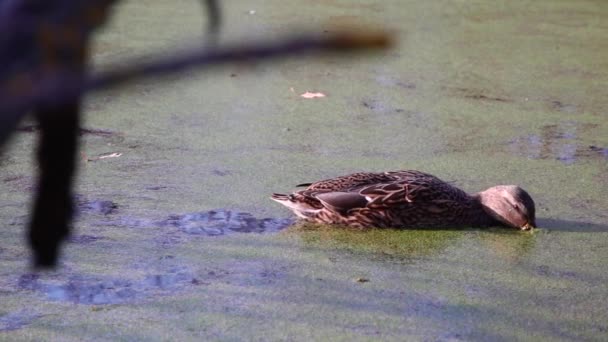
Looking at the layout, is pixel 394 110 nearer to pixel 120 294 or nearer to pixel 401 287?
pixel 401 287

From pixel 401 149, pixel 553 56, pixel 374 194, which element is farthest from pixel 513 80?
pixel 374 194

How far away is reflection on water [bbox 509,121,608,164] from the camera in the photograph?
4.49 meters

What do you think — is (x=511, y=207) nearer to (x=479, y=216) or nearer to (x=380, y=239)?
(x=479, y=216)

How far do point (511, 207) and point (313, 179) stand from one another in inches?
31.7

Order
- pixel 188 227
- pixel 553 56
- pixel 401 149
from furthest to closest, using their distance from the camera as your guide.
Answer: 1. pixel 553 56
2. pixel 401 149
3. pixel 188 227

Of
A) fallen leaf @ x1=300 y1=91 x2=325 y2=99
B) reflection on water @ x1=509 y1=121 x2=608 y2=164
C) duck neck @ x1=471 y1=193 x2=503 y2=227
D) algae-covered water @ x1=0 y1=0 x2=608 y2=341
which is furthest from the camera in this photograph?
fallen leaf @ x1=300 y1=91 x2=325 y2=99

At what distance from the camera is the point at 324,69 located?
Result: 231 inches

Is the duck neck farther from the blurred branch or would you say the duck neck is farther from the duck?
the blurred branch

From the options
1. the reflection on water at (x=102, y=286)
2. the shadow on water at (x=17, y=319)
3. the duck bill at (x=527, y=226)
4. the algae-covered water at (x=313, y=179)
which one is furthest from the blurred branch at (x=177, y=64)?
the duck bill at (x=527, y=226)

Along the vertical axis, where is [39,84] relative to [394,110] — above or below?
above

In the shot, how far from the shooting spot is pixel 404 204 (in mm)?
3621

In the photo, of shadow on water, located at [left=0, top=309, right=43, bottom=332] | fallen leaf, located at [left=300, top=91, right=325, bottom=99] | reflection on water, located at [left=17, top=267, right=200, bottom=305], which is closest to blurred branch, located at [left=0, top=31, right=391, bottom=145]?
shadow on water, located at [left=0, top=309, right=43, bottom=332]

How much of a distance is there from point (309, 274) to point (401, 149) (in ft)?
4.71

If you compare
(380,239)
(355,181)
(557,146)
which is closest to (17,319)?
(380,239)
